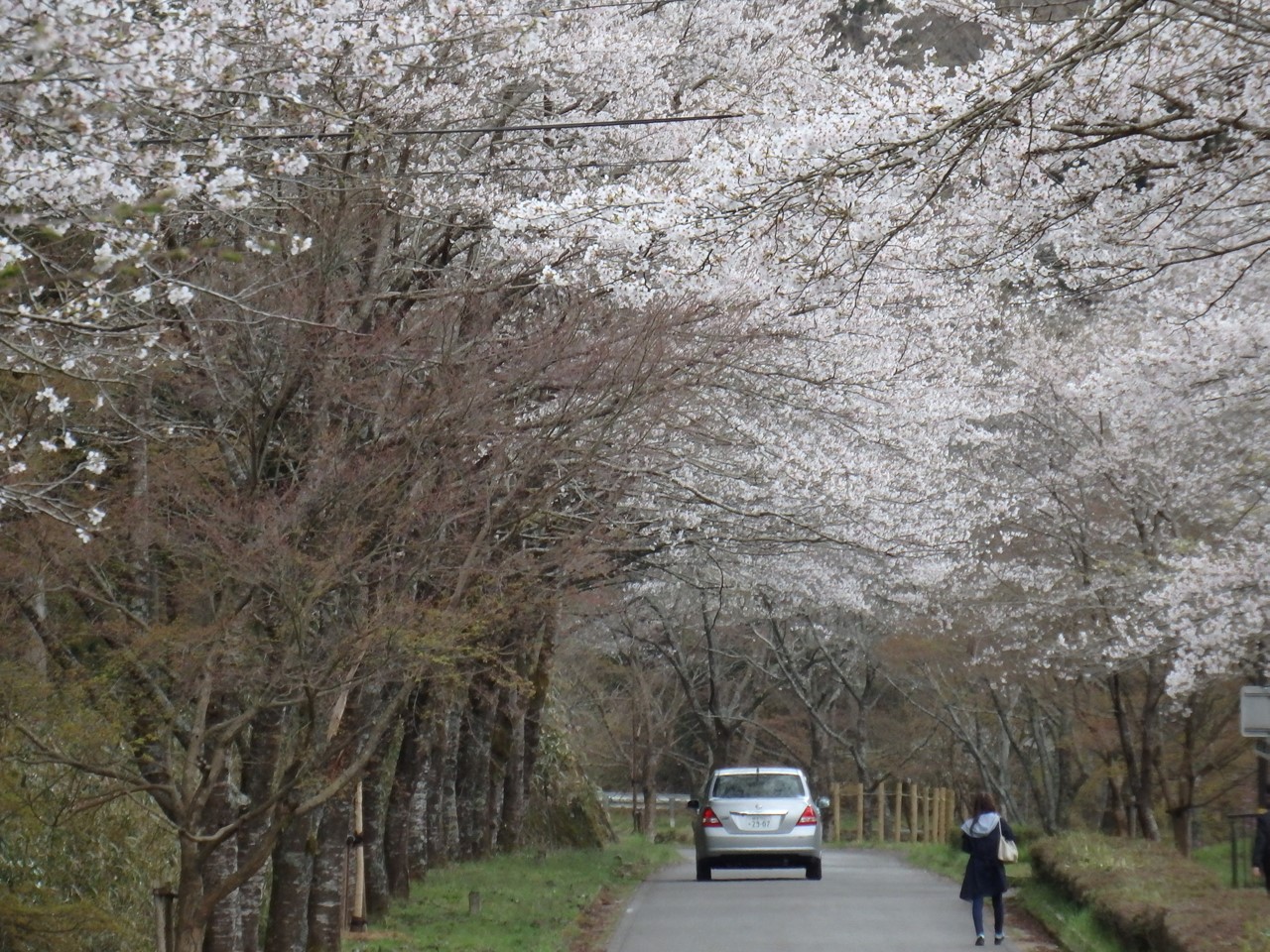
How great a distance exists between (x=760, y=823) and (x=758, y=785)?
0.67 m

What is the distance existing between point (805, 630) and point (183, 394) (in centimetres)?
2969

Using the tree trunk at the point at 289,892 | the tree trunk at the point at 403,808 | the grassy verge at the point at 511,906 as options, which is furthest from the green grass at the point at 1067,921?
the tree trunk at the point at 403,808

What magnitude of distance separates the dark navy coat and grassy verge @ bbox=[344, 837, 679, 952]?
368 cm

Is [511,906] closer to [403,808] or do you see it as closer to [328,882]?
[403,808]

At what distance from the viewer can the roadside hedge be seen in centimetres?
1026

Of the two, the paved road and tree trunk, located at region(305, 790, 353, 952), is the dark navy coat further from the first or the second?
tree trunk, located at region(305, 790, 353, 952)

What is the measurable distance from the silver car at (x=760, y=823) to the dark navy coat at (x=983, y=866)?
6.60 m

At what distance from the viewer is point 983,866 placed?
1523cm

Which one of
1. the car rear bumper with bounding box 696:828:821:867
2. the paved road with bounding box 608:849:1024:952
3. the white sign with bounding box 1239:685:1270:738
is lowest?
the paved road with bounding box 608:849:1024:952

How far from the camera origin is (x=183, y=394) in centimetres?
1094

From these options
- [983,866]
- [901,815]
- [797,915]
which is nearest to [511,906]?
[797,915]

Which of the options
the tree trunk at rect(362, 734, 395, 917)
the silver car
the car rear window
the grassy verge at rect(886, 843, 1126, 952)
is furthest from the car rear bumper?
the tree trunk at rect(362, 734, 395, 917)

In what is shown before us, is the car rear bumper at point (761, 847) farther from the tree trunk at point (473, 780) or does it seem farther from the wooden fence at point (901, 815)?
the wooden fence at point (901, 815)

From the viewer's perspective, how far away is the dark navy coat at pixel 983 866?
15125mm
